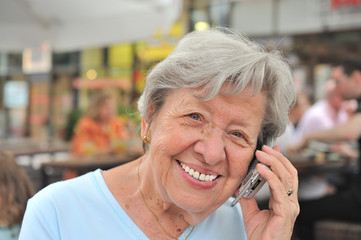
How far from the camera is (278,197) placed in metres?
1.34

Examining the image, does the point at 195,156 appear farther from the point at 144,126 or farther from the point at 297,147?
the point at 297,147

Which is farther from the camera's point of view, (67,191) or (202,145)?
(67,191)

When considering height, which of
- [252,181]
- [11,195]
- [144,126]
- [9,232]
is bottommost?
[9,232]

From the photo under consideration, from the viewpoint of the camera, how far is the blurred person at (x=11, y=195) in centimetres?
193

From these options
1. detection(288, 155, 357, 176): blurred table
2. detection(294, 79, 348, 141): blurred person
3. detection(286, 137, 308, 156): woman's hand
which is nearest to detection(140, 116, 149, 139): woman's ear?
detection(288, 155, 357, 176): blurred table

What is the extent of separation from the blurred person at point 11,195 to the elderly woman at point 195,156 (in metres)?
0.69

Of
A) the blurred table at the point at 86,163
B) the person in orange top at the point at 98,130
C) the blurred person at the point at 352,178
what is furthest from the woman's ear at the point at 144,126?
the person in orange top at the point at 98,130

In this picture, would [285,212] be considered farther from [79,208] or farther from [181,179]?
[79,208]

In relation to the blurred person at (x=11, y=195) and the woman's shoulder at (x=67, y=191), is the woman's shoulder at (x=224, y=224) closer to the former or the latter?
the woman's shoulder at (x=67, y=191)

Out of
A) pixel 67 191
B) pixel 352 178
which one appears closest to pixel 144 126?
pixel 67 191

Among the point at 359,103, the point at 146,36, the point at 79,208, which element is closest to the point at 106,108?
the point at 146,36

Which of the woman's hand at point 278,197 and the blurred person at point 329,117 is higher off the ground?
the woman's hand at point 278,197

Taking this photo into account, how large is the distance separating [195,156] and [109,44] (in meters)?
4.53

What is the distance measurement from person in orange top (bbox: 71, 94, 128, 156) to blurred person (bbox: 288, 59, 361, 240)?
2508 millimetres
